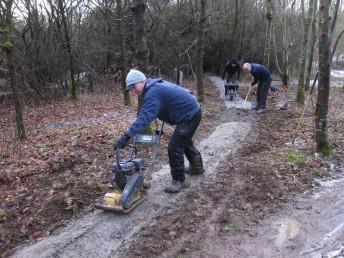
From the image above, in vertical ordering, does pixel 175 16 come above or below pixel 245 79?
above

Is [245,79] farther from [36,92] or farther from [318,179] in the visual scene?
[318,179]

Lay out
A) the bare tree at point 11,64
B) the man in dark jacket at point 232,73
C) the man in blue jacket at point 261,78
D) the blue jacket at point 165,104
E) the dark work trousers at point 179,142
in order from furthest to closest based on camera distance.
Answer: the man in dark jacket at point 232,73, the man in blue jacket at point 261,78, the bare tree at point 11,64, the dark work trousers at point 179,142, the blue jacket at point 165,104

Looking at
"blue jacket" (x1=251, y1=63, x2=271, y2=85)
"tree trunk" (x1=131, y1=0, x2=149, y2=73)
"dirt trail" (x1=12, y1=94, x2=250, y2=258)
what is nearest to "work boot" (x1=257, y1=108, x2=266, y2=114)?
"blue jacket" (x1=251, y1=63, x2=271, y2=85)

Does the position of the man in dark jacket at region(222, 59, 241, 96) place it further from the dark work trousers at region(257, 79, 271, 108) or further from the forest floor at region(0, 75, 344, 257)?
the forest floor at region(0, 75, 344, 257)

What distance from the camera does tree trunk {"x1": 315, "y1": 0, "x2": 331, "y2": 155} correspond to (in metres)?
7.88

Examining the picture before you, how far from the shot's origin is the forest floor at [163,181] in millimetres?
5293

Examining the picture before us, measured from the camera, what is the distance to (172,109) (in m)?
6.28

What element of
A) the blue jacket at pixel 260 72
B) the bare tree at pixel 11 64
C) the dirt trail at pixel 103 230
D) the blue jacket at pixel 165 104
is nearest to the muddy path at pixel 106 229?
the dirt trail at pixel 103 230

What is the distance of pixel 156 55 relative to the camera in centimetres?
2627

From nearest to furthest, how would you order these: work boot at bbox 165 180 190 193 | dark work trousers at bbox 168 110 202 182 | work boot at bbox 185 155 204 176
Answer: dark work trousers at bbox 168 110 202 182 < work boot at bbox 165 180 190 193 < work boot at bbox 185 155 204 176

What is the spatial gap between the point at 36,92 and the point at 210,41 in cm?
1606

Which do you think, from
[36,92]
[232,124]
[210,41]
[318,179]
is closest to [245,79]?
[210,41]

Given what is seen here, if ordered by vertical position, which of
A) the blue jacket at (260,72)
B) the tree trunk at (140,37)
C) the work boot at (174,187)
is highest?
the tree trunk at (140,37)

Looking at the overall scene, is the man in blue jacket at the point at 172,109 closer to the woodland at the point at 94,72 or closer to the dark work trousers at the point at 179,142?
the dark work trousers at the point at 179,142
